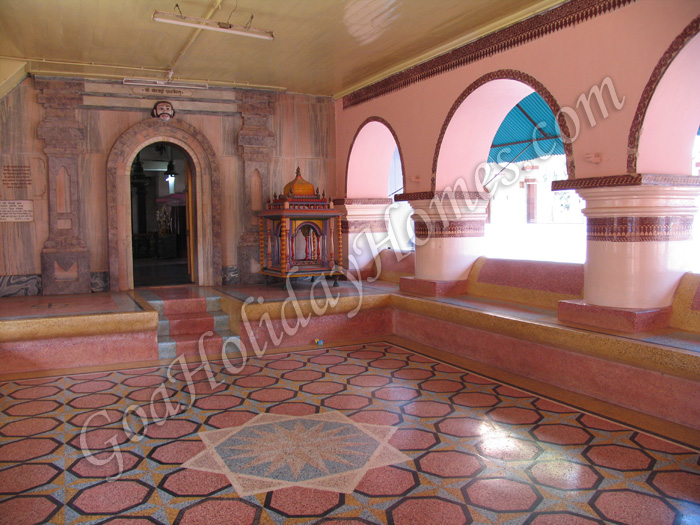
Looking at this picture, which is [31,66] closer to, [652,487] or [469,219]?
[469,219]

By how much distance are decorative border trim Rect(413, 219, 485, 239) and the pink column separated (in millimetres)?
2275

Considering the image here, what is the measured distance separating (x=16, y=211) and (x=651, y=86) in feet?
25.5

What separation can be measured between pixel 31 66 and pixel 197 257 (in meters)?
3.42

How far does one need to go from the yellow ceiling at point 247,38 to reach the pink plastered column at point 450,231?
184 centimetres

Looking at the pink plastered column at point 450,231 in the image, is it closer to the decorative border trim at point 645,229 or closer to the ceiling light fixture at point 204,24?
the decorative border trim at point 645,229

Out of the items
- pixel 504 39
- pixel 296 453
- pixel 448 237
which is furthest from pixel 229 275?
pixel 296 453

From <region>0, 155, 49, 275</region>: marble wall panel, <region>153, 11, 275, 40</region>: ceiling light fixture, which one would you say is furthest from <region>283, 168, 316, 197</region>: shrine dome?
<region>0, 155, 49, 275</region>: marble wall panel

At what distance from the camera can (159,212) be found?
57.2 feet

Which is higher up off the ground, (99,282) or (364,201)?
(364,201)

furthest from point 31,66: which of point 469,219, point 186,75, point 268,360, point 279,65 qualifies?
point 469,219

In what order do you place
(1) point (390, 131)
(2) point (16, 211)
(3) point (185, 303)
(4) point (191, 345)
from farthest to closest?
(1) point (390, 131), (2) point (16, 211), (3) point (185, 303), (4) point (191, 345)

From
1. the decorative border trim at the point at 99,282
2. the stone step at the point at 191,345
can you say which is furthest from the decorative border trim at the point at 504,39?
the decorative border trim at the point at 99,282

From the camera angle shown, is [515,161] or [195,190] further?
[515,161]

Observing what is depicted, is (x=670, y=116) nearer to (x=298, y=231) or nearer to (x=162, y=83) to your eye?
(x=298, y=231)
